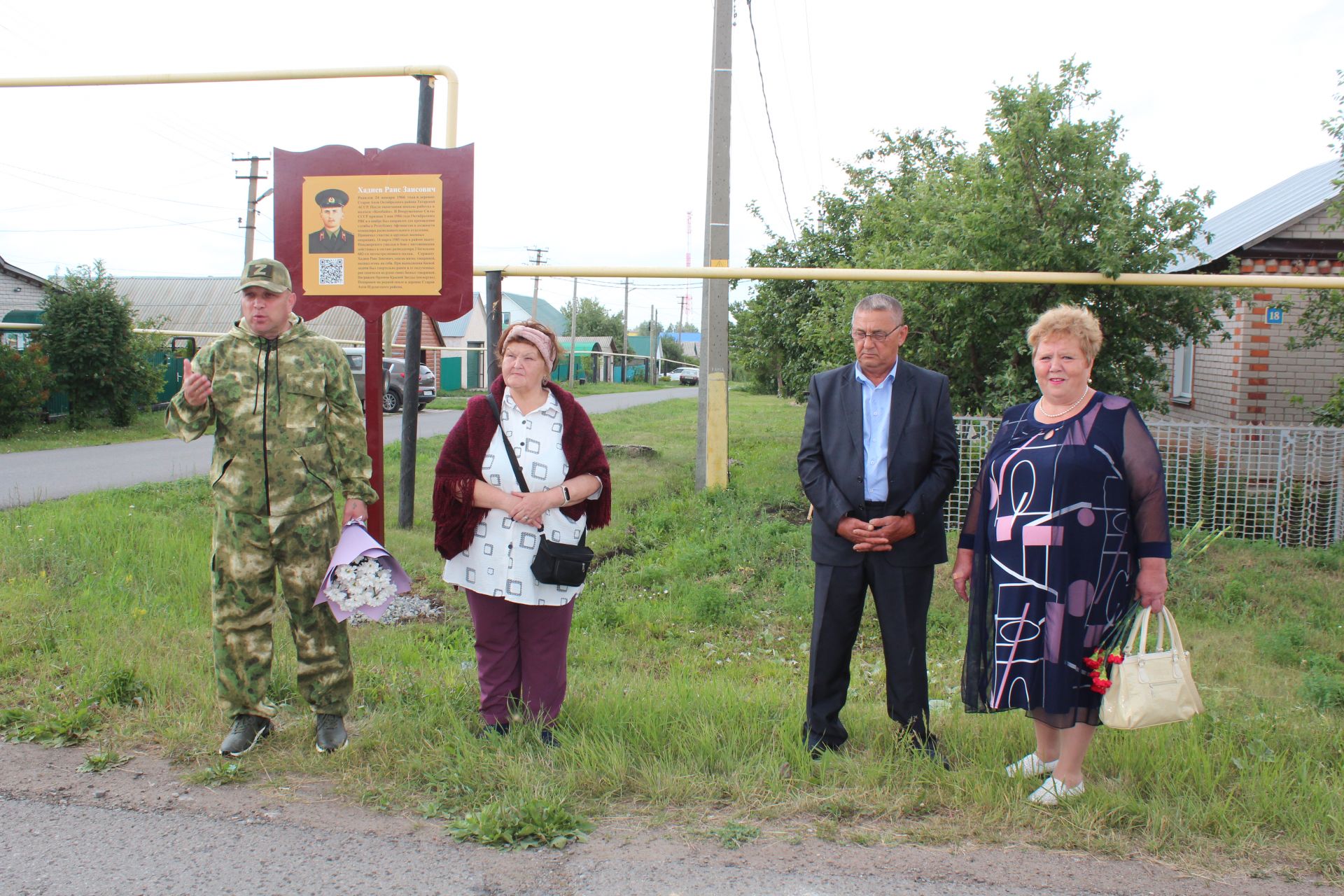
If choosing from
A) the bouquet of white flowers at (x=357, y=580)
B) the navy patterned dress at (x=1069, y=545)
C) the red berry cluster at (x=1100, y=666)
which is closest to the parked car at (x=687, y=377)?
the bouquet of white flowers at (x=357, y=580)

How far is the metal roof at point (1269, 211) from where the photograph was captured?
35.7 feet

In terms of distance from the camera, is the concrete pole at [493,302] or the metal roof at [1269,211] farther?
the metal roof at [1269,211]

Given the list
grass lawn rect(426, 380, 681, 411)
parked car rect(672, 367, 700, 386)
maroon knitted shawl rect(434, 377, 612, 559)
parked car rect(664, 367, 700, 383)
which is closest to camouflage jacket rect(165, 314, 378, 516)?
maroon knitted shawl rect(434, 377, 612, 559)

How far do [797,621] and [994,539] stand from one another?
2727 millimetres

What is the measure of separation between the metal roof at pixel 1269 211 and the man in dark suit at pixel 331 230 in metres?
6.59

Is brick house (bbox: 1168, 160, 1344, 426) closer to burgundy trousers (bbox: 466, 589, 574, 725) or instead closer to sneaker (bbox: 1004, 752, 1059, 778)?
sneaker (bbox: 1004, 752, 1059, 778)

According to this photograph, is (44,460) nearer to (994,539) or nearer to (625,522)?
(625,522)

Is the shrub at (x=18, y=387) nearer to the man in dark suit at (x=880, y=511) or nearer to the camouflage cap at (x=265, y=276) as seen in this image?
the camouflage cap at (x=265, y=276)

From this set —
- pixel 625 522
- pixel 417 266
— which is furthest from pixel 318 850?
pixel 625 522

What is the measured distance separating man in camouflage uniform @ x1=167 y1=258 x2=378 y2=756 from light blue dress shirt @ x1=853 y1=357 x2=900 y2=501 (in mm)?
1996

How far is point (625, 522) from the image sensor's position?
857 cm

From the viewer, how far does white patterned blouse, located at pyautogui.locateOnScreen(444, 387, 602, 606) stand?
3725mm

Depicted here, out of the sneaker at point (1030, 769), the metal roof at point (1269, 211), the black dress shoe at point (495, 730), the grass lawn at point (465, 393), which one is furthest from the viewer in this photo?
the grass lawn at point (465, 393)

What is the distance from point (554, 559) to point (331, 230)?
2.97 m
